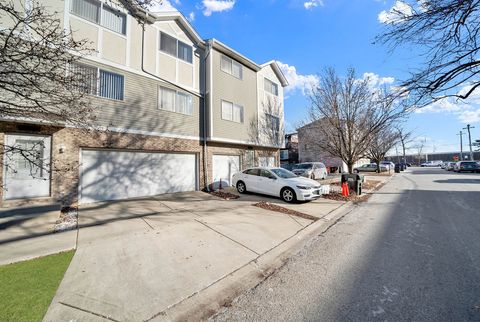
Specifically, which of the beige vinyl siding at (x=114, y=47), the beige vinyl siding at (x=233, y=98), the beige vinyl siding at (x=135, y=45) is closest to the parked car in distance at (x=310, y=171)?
the beige vinyl siding at (x=233, y=98)

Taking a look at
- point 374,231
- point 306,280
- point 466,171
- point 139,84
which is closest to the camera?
point 306,280

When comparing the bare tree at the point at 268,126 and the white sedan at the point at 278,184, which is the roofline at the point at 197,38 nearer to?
the bare tree at the point at 268,126

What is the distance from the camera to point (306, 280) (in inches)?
145

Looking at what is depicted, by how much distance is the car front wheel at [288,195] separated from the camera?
Result: 9930 mm

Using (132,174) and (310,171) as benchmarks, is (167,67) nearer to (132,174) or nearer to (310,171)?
(132,174)

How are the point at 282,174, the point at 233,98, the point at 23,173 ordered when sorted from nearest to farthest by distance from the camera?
the point at 23,173 < the point at 282,174 < the point at 233,98

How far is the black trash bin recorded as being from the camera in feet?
41.7

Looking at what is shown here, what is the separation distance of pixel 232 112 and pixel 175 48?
15.9 feet

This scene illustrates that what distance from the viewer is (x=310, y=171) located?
809 inches

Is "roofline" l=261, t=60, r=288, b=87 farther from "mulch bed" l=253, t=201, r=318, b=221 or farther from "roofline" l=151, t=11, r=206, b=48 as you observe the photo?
"mulch bed" l=253, t=201, r=318, b=221

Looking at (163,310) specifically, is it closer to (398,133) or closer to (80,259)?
(80,259)

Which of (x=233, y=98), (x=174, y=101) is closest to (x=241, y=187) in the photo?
(x=174, y=101)

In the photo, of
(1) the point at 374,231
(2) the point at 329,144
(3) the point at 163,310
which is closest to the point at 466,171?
(2) the point at 329,144

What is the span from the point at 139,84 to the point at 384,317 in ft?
38.0
